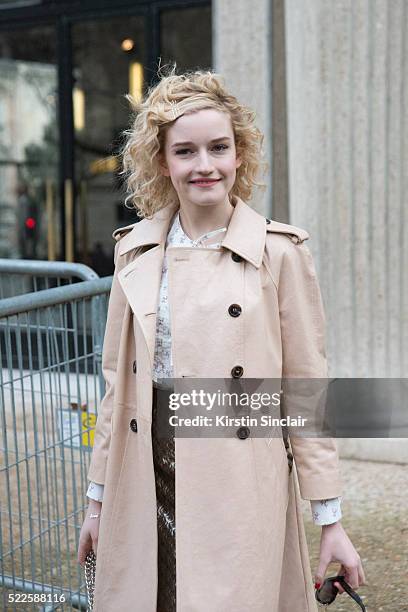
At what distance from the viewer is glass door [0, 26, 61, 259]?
8.44 m

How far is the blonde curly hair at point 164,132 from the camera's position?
7.51ft

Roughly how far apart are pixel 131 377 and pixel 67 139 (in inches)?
221

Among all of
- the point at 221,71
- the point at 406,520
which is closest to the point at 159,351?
the point at 406,520

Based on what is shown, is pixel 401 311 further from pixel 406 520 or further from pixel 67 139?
pixel 67 139

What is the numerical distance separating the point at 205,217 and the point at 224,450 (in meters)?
0.60

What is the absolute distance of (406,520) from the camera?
4656 mm

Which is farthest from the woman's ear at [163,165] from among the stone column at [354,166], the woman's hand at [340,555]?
the stone column at [354,166]

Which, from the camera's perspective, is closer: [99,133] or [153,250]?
[153,250]

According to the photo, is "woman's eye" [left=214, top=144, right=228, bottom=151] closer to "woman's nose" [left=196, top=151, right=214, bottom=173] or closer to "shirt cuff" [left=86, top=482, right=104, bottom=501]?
"woman's nose" [left=196, top=151, right=214, bottom=173]

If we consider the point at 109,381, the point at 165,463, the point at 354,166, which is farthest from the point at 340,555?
the point at 354,166

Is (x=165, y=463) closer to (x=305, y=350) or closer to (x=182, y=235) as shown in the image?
(x=305, y=350)

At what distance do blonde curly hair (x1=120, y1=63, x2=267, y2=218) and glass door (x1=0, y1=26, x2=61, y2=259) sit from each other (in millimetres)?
5848

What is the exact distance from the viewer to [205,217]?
2.35 metres

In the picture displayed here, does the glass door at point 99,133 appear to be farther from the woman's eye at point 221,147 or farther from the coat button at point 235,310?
the coat button at point 235,310
